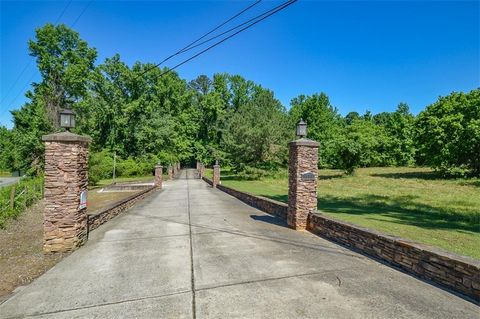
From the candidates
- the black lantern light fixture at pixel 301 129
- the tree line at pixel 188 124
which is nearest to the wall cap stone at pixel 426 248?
the black lantern light fixture at pixel 301 129

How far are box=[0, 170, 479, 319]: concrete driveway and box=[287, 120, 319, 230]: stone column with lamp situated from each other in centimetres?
117

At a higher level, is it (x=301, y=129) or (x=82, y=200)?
(x=301, y=129)

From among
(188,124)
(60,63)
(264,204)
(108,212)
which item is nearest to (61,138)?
(108,212)

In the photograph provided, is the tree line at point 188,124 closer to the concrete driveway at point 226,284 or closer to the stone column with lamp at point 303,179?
the stone column with lamp at point 303,179

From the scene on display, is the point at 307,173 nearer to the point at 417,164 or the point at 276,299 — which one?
the point at 276,299

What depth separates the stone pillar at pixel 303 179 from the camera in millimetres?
8766

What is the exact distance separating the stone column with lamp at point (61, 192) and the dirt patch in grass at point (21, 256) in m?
0.38

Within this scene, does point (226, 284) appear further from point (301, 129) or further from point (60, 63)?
point (60, 63)

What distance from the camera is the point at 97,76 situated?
42.3 meters

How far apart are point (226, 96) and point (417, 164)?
37.5 meters

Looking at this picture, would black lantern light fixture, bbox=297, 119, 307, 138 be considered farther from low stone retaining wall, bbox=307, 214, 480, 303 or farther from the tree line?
the tree line

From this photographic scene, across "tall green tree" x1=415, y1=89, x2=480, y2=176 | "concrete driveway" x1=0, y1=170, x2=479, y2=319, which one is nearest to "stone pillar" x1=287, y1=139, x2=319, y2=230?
"concrete driveway" x1=0, y1=170, x2=479, y2=319

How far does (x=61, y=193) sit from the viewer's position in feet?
22.5

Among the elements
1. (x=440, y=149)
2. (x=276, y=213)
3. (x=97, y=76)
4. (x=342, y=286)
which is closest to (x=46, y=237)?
(x=342, y=286)
